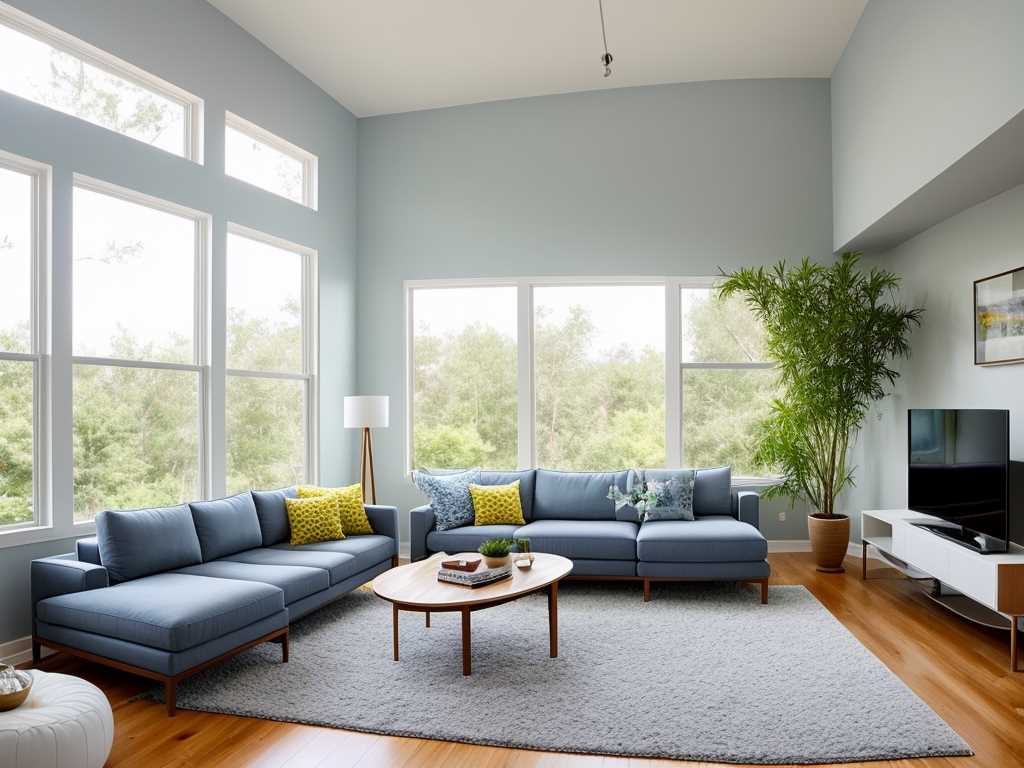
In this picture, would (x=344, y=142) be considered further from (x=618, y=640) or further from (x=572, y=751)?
(x=572, y=751)

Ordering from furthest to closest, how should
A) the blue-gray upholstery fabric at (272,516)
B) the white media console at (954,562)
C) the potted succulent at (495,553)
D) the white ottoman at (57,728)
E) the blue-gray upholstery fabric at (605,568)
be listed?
the blue-gray upholstery fabric at (605,568), the blue-gray upholstery fabric at (272,516), the potted succulent at (495,553), the white media console at (954,562), the white ottoman at (57,728)

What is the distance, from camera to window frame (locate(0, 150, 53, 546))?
153 inches

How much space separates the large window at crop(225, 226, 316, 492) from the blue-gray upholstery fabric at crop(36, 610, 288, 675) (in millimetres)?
1866

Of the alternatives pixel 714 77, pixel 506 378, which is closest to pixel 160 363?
pixel 506 378

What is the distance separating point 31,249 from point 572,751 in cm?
370

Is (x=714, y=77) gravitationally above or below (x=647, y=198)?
above

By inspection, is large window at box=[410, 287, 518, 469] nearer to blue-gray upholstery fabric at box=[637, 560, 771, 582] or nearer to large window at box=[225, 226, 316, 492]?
large window at box=[225, 226, 316, 492]

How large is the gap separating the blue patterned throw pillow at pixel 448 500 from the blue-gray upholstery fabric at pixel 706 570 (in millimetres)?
1368

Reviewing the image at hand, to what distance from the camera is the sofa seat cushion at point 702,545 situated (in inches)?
191

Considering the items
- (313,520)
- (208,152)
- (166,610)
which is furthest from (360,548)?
(208,152)

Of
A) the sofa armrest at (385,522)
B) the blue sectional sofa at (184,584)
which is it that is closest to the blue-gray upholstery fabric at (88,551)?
the blue sectional sofa at (184,584)

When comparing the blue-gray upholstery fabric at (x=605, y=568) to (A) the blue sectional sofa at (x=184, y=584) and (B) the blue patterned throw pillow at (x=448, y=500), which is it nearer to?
(B) the blue patterned throw pillow at (x=448, y=500)

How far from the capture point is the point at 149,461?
4.59 m

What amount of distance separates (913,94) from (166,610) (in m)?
5.11
